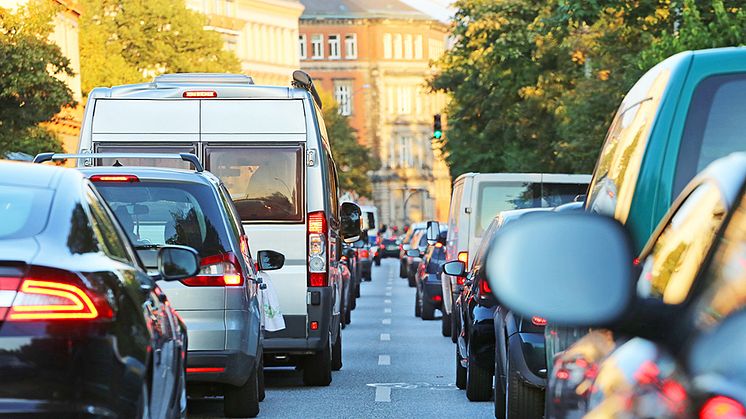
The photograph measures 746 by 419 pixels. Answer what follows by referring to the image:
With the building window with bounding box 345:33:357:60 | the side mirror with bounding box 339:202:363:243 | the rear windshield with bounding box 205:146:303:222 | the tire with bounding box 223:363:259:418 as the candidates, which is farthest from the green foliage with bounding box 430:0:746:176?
the building window with bounding box 345:33:357:60

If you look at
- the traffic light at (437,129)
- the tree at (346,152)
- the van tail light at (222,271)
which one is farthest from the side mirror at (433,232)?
the tree at (346,152)

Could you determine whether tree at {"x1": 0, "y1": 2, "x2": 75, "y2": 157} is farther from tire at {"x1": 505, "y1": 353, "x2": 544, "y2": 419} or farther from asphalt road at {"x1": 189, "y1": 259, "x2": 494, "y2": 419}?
tire at {"x1": 505, "y1": 353, "x2": 544, "y2": 419}

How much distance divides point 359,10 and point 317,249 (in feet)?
543

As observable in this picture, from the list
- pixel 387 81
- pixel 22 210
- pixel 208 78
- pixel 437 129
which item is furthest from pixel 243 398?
pixel 387 81

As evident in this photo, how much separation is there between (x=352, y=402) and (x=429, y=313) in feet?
49.3

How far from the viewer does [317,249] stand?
611 inches

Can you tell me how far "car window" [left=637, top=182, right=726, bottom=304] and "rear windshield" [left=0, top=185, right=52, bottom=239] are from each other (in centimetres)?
233

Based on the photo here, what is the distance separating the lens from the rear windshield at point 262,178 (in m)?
15.6

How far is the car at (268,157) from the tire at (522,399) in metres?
4.26

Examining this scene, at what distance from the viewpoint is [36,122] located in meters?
38.3

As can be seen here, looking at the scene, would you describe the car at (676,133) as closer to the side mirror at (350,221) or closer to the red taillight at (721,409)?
the red taillight at (721,409)

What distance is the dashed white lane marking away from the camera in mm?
14991

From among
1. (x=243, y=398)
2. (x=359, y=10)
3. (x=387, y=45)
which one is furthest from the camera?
(x=387, y=45)

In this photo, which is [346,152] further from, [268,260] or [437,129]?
[268,260]
